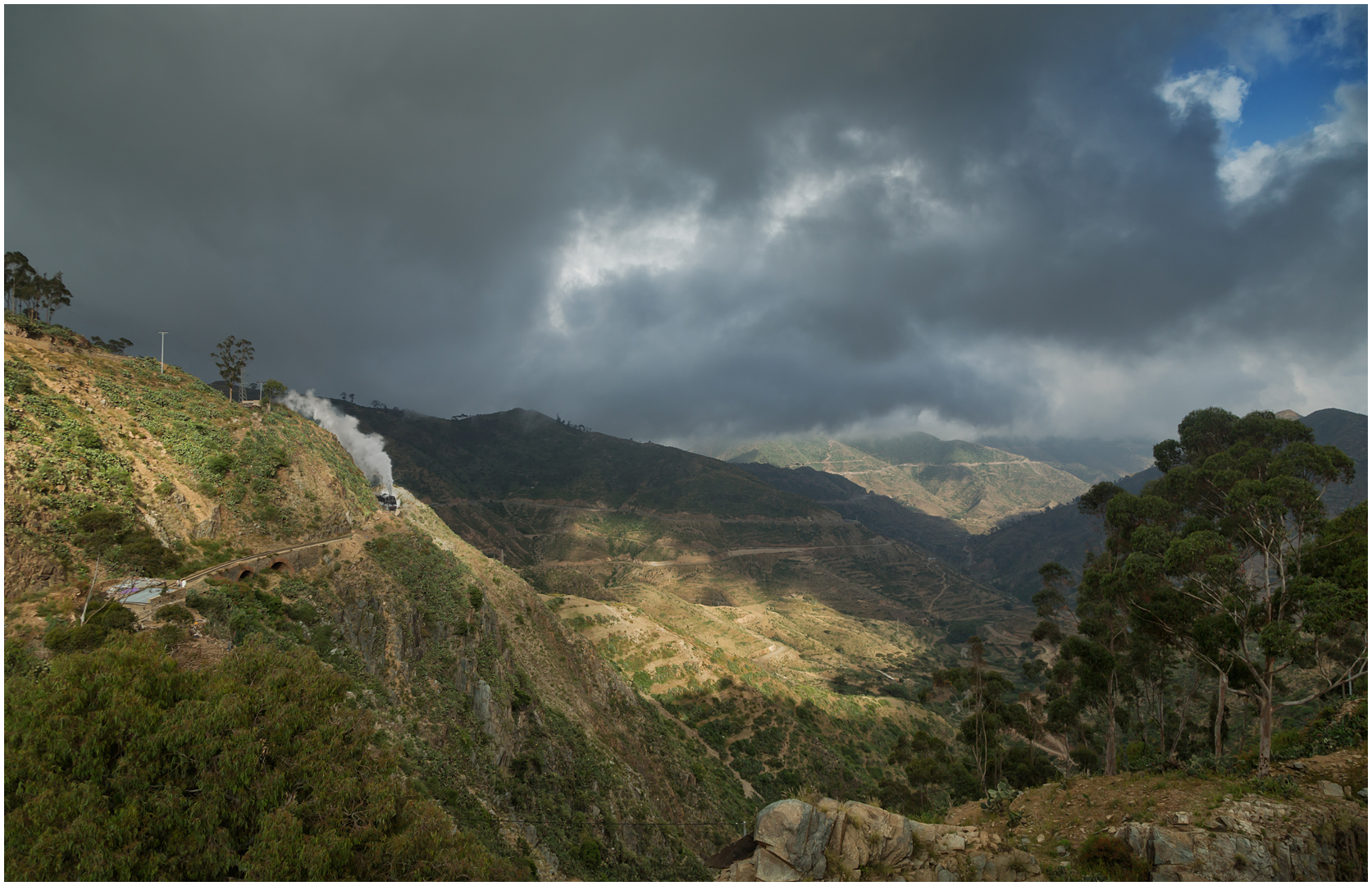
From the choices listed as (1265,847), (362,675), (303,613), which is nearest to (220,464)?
(303,613)

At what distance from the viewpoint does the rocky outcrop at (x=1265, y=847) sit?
1283 cm

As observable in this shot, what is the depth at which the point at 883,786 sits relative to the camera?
39750 mm

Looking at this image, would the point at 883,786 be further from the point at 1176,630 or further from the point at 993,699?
the point at 1176,630

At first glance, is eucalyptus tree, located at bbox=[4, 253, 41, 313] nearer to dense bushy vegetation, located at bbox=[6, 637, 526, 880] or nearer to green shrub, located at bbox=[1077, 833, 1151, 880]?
dense bushy vegetation, located at bbox=[6, 637, 526, 880]

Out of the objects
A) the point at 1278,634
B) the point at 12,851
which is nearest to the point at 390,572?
the point at 12,851

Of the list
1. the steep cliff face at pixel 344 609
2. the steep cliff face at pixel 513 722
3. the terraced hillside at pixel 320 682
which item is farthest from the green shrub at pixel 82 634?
the steep cliff face at pixel 513 722

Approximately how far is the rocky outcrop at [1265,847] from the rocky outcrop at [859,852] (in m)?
3.28

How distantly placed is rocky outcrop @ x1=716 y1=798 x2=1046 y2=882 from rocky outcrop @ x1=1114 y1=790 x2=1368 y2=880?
10.8ft

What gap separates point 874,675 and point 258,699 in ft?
376

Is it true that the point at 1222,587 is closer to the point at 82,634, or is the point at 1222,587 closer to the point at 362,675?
the point at 362,675

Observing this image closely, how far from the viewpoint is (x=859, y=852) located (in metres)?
14.1

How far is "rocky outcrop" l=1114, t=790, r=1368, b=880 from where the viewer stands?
12828 millimetres

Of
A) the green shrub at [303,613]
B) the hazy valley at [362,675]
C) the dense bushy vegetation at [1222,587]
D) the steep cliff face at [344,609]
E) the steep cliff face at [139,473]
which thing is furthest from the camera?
the green shrub at [303,613]

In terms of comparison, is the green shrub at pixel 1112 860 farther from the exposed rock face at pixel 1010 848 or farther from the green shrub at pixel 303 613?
the green shrub at pixel 303 613
